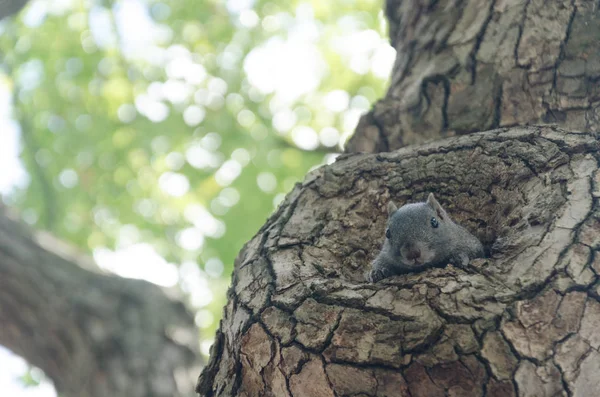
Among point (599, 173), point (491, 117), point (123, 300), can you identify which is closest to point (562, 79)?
point (491, 117)

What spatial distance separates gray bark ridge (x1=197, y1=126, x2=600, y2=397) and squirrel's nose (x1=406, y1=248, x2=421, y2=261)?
262mm

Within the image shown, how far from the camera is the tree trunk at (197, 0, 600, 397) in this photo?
2080mm

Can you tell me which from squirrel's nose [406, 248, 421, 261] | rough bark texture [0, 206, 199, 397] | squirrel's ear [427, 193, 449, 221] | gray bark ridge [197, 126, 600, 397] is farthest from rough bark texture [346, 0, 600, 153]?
rough bark texture [0, 206, 199, 397]

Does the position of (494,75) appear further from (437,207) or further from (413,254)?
(413,254)

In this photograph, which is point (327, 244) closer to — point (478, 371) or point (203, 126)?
point (478, 371)

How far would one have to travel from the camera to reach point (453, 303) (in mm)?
2203

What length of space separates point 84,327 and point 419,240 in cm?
344

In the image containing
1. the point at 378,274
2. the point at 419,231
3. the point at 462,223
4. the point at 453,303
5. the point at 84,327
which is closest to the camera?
the point at 453,303

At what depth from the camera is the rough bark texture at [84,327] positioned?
5.11m

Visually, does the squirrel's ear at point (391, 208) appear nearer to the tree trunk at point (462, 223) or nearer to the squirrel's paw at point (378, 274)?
the tree trunk at point (462, 223)

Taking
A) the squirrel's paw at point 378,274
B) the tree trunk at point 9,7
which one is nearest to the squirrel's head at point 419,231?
the squirrel's paw at point 378,274

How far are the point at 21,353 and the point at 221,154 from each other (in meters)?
3.45

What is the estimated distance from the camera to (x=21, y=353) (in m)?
5.68

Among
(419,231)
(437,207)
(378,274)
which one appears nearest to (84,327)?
(378,274)
